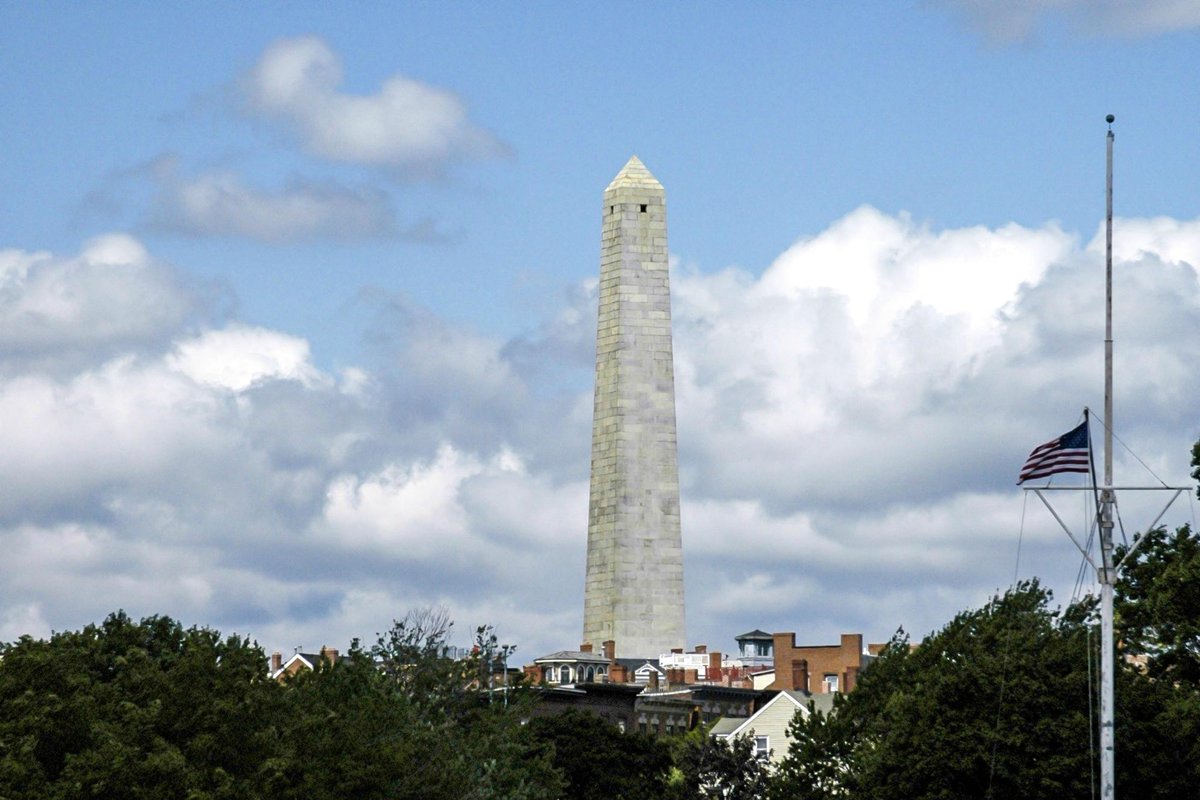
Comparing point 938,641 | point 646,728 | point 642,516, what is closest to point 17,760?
point 938,641

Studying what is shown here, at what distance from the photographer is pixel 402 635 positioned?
88125 millimetres

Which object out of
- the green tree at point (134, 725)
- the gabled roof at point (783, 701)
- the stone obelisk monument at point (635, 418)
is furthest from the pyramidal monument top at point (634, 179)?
the green tree at point (134, 725)

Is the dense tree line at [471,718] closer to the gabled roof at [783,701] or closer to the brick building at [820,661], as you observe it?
the gabled roof at [783,701]

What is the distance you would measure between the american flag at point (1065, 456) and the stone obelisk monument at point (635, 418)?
7528 centimetres

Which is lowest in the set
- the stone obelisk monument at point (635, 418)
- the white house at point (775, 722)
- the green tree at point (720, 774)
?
the green tree at point (720, 774)

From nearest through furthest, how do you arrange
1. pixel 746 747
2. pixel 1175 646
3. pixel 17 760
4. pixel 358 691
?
pixel 17 760
pixel 1175 646
pixel 358 691
pixel 746 747

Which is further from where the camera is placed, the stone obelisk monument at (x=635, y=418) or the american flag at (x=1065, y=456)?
the stone obelisk monument at (x=635, y=418)

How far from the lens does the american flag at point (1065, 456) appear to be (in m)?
55.9

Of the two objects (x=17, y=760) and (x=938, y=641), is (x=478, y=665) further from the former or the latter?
(x=17, y=760)

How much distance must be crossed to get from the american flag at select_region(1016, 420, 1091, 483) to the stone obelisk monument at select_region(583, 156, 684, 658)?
247ft

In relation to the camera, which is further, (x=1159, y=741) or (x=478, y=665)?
(x=478, y=665)

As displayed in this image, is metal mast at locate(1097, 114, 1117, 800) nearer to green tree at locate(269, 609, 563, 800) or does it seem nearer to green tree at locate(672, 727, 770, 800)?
green tree at locate(269, 609, 563, 800)

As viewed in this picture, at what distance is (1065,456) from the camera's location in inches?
2202

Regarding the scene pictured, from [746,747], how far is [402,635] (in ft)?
91.4
